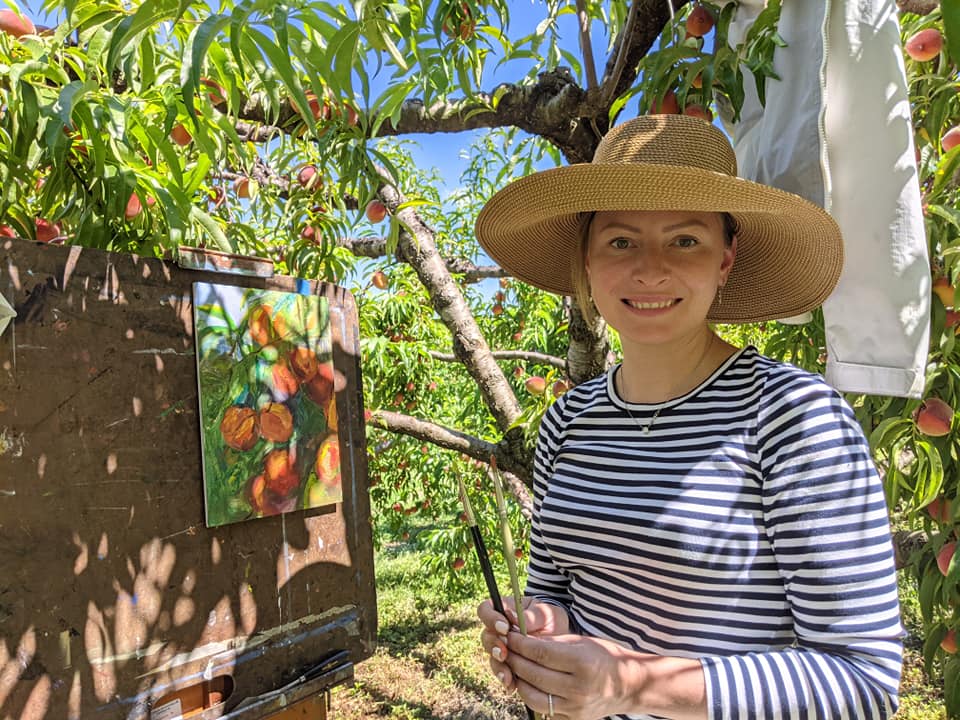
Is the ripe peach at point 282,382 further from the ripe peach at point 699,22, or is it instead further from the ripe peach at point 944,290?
the ripe peach at point 944,290

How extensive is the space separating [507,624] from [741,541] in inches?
12.9

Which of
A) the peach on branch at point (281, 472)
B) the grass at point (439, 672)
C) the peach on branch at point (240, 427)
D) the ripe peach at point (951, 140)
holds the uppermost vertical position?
the ripe peach at point (951, 140)

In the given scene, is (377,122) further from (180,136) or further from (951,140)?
(951,140)

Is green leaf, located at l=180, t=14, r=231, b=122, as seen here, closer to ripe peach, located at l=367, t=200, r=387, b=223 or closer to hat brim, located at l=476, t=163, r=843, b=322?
hat brim, located at l=476, t=163, r=843, b=322

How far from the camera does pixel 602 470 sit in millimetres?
1050

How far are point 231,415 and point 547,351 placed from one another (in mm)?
3570

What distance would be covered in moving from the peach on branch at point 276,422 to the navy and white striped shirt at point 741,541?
654mm

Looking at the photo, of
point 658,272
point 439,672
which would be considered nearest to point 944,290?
point 658,272

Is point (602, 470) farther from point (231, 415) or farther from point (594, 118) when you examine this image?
point (594, 118)

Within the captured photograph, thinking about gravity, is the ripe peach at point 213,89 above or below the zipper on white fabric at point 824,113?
above

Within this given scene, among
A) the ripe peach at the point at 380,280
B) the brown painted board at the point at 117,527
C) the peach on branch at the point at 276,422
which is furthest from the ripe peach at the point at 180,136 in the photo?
the ripe peach at the point at 380,280

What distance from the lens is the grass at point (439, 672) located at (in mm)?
3566

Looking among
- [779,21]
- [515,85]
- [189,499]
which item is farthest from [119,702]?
[515,85]

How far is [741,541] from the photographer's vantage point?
87 centimetres
